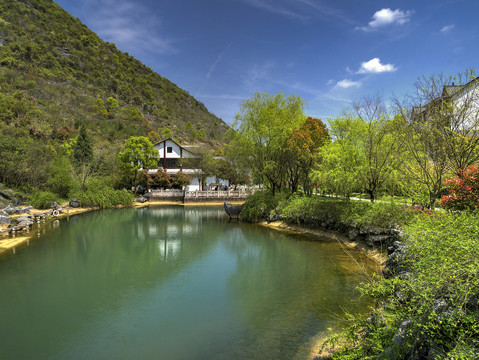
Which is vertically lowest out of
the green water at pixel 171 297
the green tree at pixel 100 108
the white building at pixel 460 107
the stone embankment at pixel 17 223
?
the green water at pixel 171 297

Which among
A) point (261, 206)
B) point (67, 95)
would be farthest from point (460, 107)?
point (67, 95)

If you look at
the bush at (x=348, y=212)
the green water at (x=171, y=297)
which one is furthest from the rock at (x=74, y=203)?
the bush at (x=348, y=212)

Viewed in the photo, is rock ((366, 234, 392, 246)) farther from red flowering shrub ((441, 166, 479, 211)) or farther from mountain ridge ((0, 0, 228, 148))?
mountain ridge ((0, 0, 228, 148))

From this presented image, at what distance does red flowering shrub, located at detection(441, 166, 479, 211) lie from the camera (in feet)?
25.5

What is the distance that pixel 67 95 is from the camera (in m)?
63.8

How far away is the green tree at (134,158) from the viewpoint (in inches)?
1474

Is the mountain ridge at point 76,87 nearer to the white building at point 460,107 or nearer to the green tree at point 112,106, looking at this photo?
the green tree at point 112,106

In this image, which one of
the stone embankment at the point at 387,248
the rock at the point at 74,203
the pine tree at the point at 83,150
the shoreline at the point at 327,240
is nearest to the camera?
the stone embankment at the point at 387,248

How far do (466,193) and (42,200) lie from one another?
3242 cm

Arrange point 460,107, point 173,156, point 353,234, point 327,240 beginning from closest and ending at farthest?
point 460,107
point 353,234
point 327,240
point 173,156

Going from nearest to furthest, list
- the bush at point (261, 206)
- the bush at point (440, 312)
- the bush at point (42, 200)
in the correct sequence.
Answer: the bush at point (440, 312), the bush at point (261, 206), the bush at point (42, 200)

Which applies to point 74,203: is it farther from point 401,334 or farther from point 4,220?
point 401,334

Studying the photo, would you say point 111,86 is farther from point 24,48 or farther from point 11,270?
point 11,270

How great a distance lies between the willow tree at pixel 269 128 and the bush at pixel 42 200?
20.1 metres
